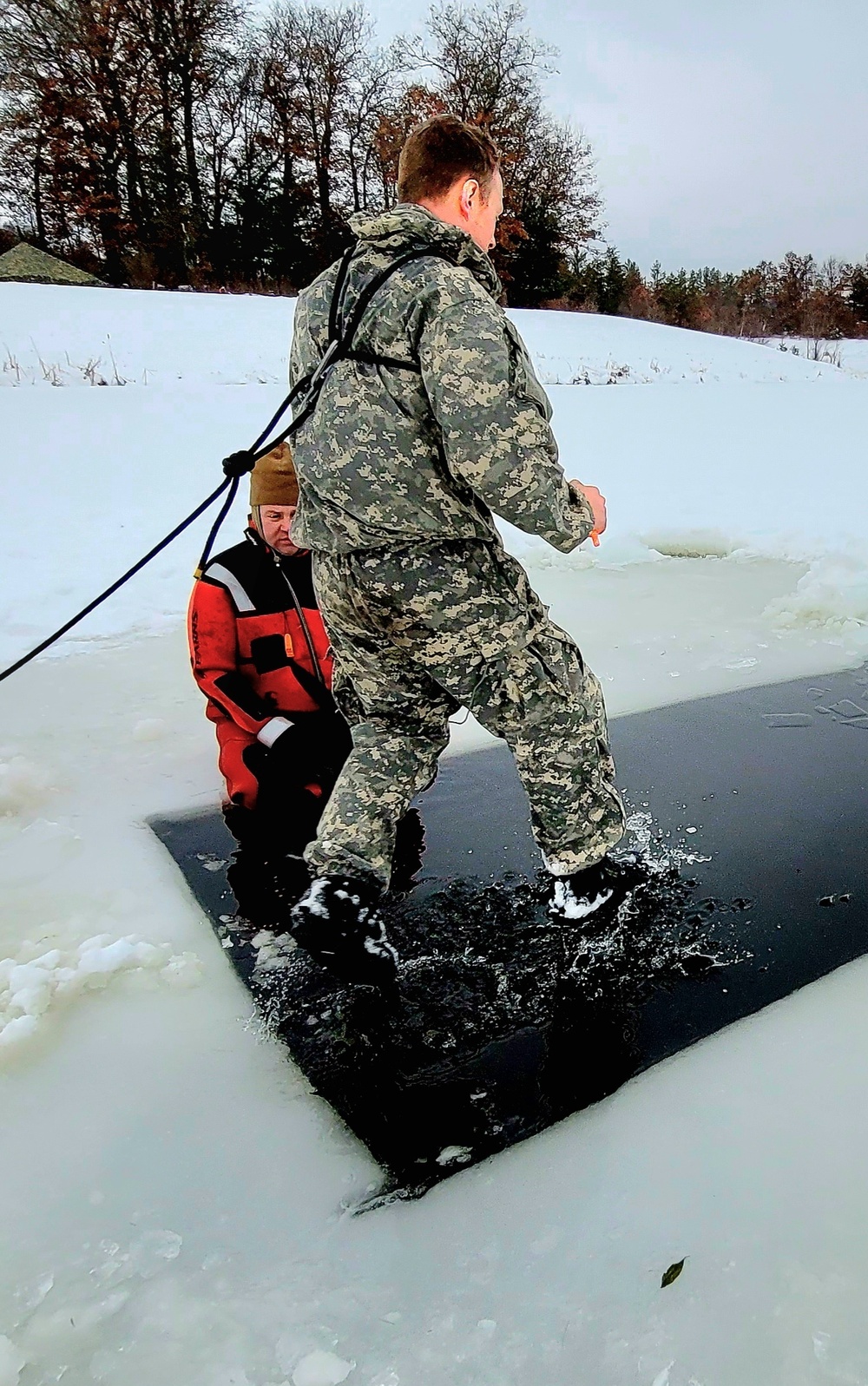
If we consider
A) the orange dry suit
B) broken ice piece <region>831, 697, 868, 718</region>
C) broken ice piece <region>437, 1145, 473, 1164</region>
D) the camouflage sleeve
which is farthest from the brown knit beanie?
broken ice piece <region>831, 697, 868, 718</region>

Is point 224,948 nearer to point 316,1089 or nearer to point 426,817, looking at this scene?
point 316,1089

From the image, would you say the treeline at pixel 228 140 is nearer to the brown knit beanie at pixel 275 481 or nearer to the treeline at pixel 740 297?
the treeline at pixel 740 297

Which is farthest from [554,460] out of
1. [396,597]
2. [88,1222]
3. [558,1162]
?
[88,1222]

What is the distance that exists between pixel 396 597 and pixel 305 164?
1034 inches

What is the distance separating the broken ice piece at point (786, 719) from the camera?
3412 mm

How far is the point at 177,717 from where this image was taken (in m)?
3.58

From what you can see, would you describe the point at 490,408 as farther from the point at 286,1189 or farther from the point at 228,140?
the point at 228,140

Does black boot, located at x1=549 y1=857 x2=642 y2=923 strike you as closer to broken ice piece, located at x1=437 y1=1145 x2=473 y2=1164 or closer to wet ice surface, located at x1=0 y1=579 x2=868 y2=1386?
wet ice surface, located at x1=0 y1=579 x2=868 y2=1386

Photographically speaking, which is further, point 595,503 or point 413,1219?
point 595,503

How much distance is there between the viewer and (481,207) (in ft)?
6.22

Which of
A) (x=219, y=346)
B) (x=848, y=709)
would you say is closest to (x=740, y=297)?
(x=219, y=346)

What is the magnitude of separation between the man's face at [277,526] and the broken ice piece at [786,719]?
183 cm

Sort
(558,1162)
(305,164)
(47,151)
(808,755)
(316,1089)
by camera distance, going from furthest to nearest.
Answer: (305,164), (47,151), (808,755), (316,1089), (558,1162)

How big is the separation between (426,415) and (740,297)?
28240 mm
